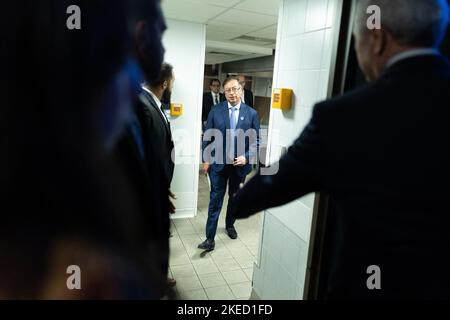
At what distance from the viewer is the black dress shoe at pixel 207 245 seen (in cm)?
244

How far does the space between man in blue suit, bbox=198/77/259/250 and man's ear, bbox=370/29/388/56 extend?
1.78m

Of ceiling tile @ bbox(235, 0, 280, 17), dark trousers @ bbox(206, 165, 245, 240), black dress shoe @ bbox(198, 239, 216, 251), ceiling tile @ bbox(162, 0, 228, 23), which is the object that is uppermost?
ceiling tile @ bbox(235, 0, 280, 17)

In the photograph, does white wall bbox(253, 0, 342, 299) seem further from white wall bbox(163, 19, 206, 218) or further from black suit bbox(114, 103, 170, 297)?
white wall bbox(163, 19, 206, 218)

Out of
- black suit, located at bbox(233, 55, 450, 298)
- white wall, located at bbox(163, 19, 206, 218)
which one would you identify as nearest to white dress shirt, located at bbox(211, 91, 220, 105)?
white wall, located at bbox(163, 19, 206, 218)

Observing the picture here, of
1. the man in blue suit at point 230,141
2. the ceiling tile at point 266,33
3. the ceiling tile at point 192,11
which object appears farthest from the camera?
the ceiling tile at point 266,33

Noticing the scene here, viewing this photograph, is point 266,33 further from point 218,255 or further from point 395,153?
point 395,153

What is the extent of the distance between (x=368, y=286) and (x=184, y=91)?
8.11ft

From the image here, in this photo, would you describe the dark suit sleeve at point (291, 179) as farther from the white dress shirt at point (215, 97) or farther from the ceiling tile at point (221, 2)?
the white dress shirt at point (215, 97)

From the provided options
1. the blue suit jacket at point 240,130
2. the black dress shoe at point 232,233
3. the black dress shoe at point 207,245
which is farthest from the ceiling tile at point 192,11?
the black dress shoe at point 232,233

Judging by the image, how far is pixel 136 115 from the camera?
2.03ft

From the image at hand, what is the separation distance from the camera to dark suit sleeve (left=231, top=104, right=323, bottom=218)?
0.79m

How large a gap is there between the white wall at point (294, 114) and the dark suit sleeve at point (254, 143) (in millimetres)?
712

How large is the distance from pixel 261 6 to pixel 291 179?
2.04 meters

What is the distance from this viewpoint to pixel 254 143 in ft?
Answer: 8.67
